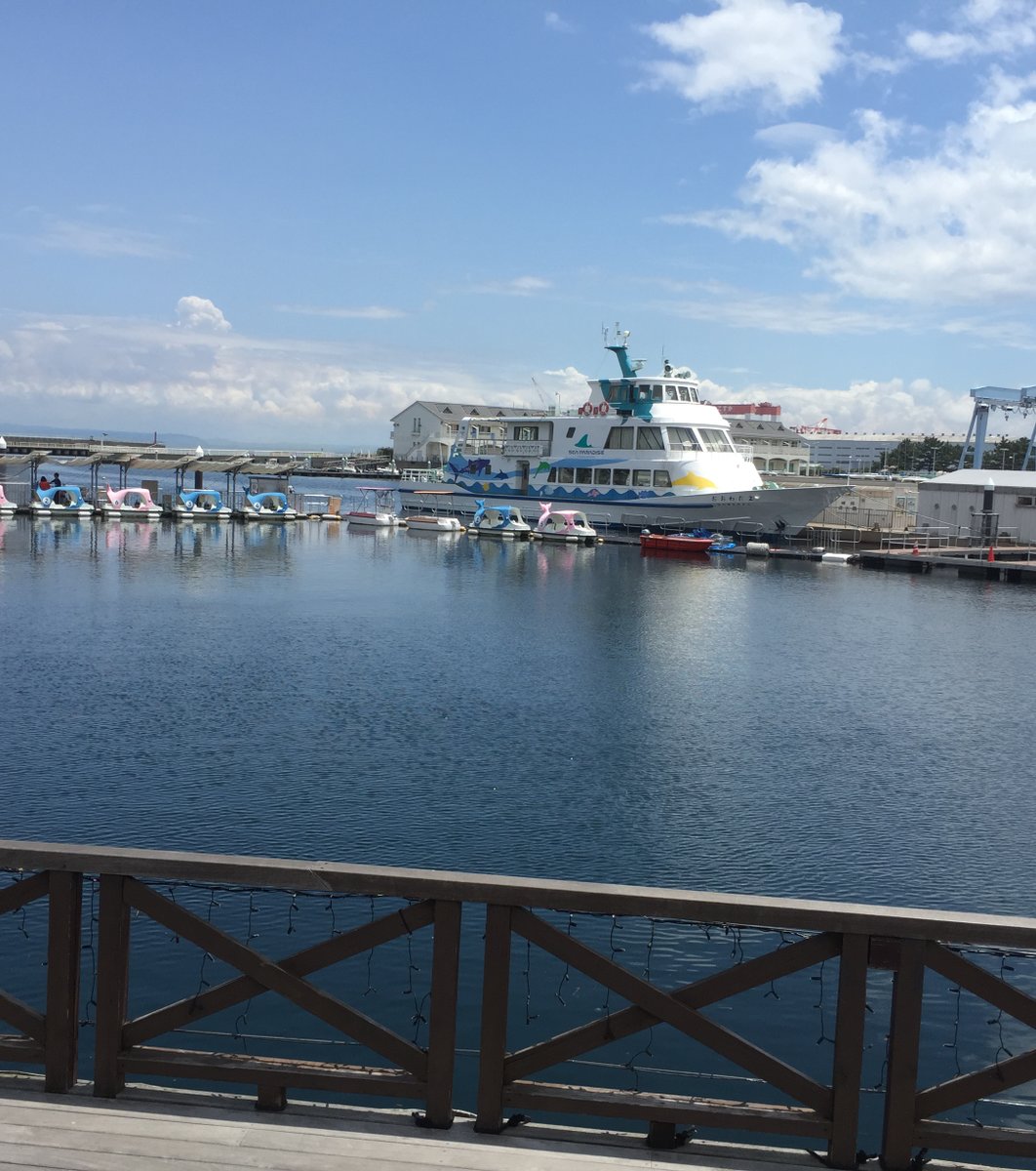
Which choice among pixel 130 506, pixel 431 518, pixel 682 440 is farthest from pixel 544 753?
pixel 130 506

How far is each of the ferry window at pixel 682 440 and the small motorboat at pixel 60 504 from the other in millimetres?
35048

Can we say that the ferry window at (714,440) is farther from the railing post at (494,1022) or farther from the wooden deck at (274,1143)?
the wooden deck at (274,1143)

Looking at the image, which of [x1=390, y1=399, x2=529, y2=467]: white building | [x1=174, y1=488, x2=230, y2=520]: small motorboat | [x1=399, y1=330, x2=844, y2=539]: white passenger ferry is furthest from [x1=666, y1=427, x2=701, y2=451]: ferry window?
[x1=390, y1=399, x2=529, y2=467]: white building

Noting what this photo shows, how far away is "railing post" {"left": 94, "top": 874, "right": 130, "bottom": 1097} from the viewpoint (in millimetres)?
4895

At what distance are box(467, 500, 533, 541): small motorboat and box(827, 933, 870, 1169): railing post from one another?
61682 mm

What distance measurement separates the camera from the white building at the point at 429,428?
14650cm

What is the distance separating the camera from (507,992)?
4863 millimetres

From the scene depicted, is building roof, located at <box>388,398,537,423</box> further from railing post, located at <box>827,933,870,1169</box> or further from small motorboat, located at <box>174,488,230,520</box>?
railing post, located at <box>827,933,870,1169</box>

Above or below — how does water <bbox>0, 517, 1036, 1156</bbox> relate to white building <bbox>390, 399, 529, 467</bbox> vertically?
below

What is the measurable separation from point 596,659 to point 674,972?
1827cm

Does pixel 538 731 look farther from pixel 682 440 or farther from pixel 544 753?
pixel 682 440

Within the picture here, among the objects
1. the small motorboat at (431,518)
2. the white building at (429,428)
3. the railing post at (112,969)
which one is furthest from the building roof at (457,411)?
the railing post at (112,969)

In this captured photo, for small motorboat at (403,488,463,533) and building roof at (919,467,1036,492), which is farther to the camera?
small motorboat at (403,488,463,533)

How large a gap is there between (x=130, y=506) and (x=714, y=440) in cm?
3602
